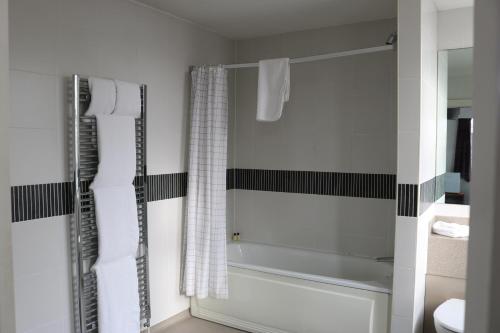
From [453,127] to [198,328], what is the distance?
2640mm

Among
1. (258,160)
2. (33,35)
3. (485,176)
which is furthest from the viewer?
(258,160)

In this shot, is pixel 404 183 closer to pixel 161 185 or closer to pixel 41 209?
pixel 161 185

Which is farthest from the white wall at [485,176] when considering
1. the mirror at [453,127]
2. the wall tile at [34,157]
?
the mirror at [453,127]

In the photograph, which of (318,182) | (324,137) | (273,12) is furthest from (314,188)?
(273,12)

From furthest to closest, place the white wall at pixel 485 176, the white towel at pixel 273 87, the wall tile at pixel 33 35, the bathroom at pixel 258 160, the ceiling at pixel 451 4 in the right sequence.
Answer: the white towel at pixel 273 87, the ceiling at pixel 451 4, the bathroom at pixel 258 160, the wall tile at pixel 33 35, the white wall at pixel 485 176

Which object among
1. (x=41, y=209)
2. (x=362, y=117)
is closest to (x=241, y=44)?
(x=362, y=117)

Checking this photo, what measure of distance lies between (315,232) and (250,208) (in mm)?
740

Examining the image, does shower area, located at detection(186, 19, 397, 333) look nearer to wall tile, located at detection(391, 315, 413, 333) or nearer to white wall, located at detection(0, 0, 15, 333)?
wall tile, located at detection(391, 315, 413, 333)

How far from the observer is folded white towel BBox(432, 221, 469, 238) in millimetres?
2957

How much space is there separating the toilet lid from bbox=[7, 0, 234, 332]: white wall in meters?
2.11

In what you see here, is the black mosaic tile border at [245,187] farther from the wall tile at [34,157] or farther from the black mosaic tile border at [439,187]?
the black mosaic tile border at [439,187]

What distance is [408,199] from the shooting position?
2.62 m

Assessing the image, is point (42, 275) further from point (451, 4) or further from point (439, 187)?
point (451, 4)

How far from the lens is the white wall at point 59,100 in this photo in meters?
2.32
